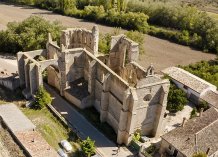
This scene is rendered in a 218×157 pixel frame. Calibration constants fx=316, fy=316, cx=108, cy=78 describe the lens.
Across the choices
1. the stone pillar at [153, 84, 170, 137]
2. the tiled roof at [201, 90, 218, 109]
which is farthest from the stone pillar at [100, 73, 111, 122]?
the tiled roof at [201, 90, 218, 109]

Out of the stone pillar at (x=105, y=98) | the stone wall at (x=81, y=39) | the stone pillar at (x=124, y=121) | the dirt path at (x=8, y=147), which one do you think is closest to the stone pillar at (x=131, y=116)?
the stone pillar at (x=124, y=121)

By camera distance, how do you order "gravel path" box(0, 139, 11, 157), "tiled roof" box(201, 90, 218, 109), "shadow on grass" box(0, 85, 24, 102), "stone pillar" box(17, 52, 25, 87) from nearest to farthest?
"gravel path" box(0, 139, 11, 157) → "shadow on grass" box(0, 85, 24, 102) → "stone pillar" box(17, 52, 25, 87) → "tiled roof" box(201, 90, 218, 109)

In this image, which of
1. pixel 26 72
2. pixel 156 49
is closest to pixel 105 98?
pixel 26 72

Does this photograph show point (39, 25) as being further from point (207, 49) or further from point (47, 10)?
point (207, 49)

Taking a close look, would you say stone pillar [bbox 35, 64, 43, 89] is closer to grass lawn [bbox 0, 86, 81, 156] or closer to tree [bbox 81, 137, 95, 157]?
grass lawn [bbox 0, 86, 81, 156]

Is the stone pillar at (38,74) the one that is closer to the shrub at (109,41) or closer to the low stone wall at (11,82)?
the low stone wall at (11,82)

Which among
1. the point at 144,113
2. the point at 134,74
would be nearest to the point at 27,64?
the point at 134,74
